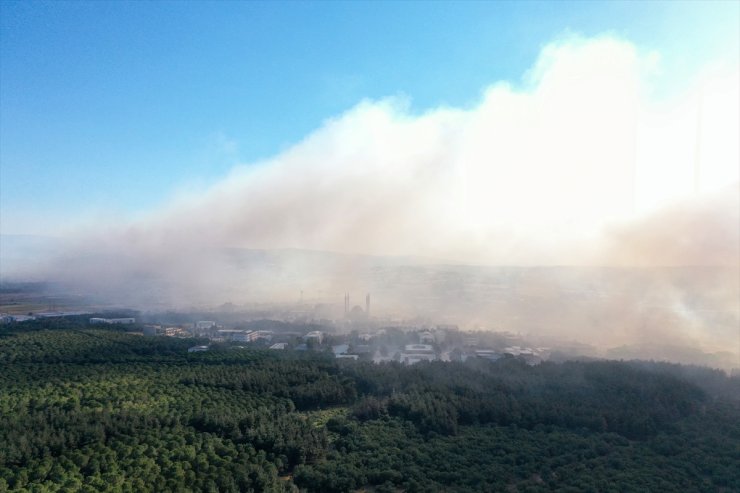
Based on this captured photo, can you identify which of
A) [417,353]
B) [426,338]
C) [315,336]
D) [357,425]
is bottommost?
[357,425]

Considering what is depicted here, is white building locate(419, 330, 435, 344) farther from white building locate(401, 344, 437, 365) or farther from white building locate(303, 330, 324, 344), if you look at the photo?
white building locate(303, 330, 324, 344)

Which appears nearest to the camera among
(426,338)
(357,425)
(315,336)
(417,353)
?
(357,425)

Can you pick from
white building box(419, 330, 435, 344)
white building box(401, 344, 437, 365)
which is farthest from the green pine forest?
white building box(419, 330, 435, 344)

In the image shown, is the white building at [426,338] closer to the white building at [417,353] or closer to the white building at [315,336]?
the white building at [417,353]

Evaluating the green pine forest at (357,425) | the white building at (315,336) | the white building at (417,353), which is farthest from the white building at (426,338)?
the green pine forest at (357,425)

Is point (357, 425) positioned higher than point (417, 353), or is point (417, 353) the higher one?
point (417, 353)

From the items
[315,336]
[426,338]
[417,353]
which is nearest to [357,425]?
[417,353]

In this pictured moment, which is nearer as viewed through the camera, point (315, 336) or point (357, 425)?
point (357, 425)

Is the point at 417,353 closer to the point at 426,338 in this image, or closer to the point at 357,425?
the point at 426,338

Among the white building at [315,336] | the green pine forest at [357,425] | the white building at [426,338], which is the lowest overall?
the green pine forest at [357,425]
